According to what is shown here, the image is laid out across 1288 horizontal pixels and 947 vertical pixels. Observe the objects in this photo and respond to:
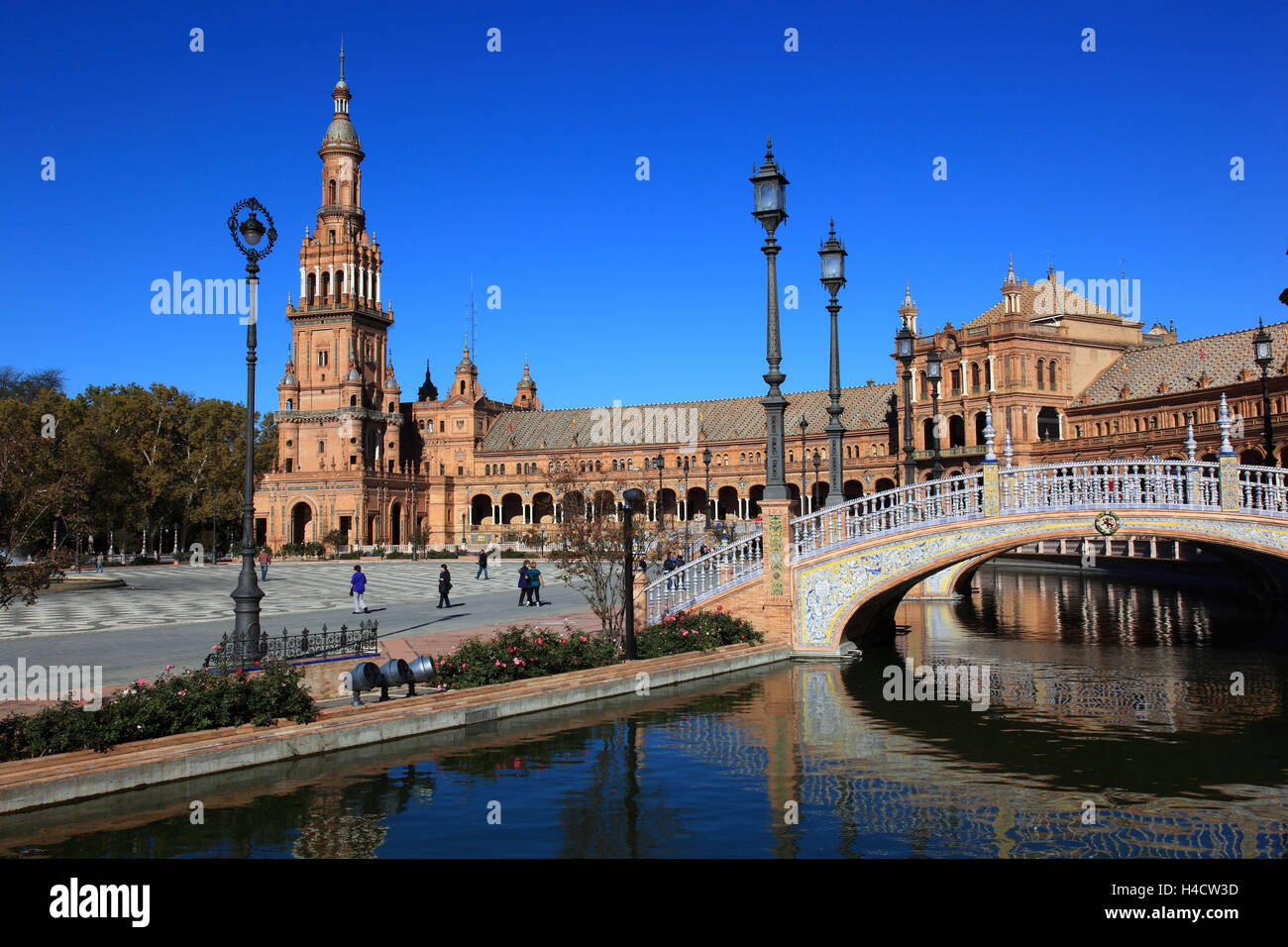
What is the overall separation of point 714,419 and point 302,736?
9379 centimetres

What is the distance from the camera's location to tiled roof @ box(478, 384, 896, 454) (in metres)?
96.0

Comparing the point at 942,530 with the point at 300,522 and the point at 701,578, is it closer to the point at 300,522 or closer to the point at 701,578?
the point at 701,578

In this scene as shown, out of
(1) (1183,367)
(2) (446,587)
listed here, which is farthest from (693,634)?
(1) (1183,367)

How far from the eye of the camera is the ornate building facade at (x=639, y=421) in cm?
7425

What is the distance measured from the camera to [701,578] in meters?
21.0

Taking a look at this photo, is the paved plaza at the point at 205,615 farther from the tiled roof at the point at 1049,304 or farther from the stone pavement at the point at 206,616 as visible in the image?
the tiled roof at the point at 1049,304

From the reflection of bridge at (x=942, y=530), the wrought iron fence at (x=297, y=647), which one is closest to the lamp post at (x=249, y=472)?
the wrought iron fence at (x=297, y=647)

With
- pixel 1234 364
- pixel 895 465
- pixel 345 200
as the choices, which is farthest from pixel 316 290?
pixel 1234 364

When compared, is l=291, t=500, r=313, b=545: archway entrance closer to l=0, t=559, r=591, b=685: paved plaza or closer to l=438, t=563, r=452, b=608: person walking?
l=0, t=559, r=591, b=685: paved plaza

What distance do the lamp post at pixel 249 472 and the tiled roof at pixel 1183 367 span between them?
207 ft

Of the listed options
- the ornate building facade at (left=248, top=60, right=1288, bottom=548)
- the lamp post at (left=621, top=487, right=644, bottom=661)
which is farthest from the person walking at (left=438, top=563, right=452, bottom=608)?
the ornate building facade at (left=248, top=60, right=1288, bottom=548)
